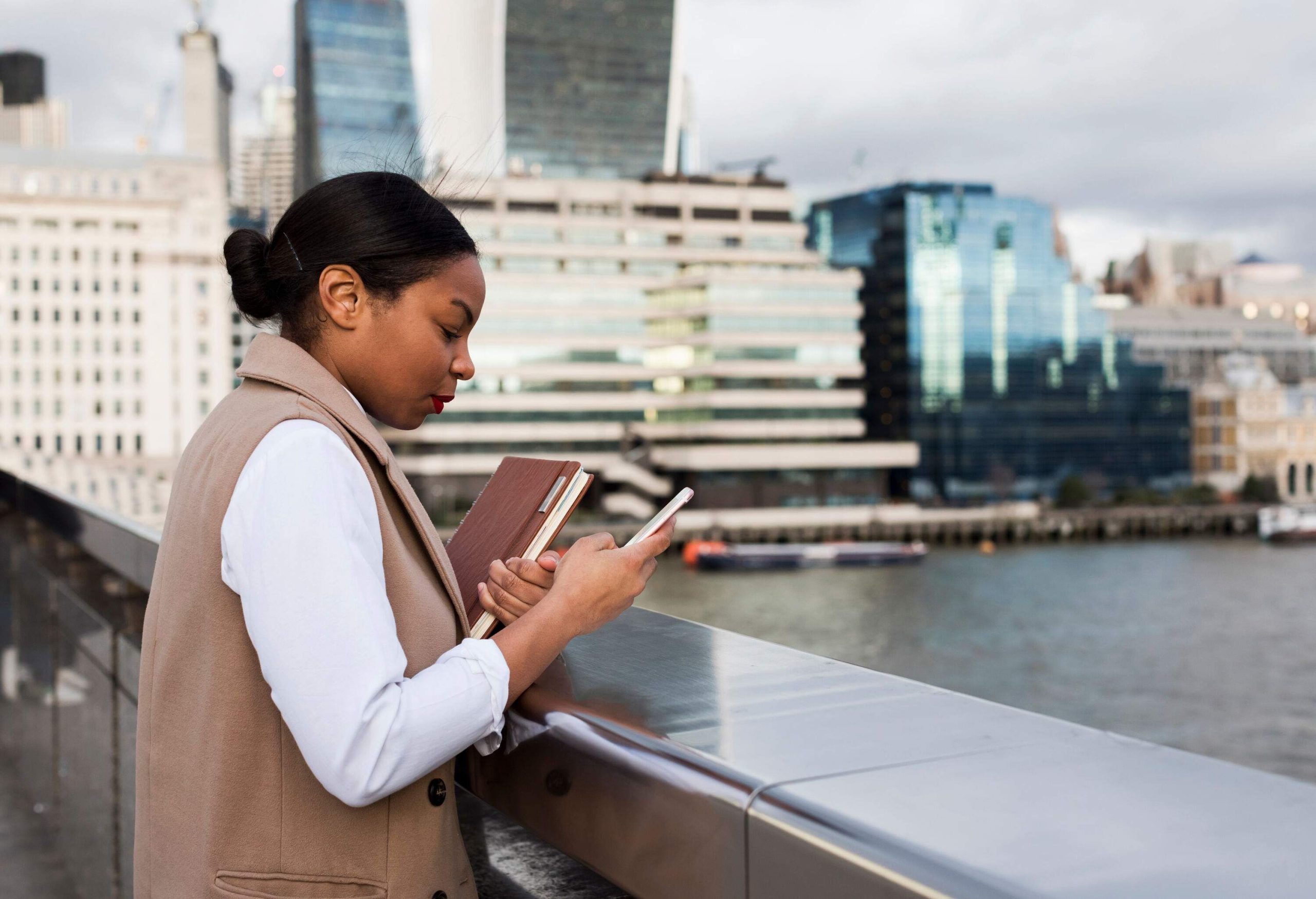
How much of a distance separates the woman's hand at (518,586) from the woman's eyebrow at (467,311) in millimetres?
296

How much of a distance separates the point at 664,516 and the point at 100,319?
92.1 m

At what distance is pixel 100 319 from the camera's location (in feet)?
279

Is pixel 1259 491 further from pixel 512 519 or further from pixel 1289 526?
pixel 512 519

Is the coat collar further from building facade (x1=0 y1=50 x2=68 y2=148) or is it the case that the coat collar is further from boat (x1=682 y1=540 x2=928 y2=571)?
building facade (x1=0 y1=50 x2=68 y2=148)

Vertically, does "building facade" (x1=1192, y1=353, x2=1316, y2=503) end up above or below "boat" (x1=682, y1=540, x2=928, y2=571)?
above

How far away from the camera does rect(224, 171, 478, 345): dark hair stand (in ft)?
4.69

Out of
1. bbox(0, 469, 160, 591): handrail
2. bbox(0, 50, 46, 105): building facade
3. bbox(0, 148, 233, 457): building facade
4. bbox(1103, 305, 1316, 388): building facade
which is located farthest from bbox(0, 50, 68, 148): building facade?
bbox(0, 469, 160, 591): handrail

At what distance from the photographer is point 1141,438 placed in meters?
83.4

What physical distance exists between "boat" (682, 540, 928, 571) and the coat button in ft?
168

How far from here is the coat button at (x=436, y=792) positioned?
1.36 meters

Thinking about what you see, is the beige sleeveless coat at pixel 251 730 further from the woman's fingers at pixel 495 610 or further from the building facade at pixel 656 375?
the building facade at pixel 656 375

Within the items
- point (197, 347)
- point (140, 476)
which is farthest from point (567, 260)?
point (140, 476)

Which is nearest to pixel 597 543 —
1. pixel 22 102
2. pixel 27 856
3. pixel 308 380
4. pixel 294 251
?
pixel 308 380

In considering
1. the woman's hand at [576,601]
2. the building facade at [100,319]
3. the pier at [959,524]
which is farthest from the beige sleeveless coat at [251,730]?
the building facade at [100,319]
